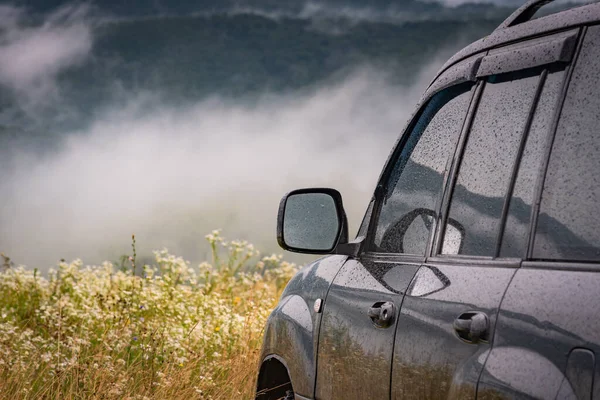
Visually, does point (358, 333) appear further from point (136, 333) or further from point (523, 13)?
point (136, 333)

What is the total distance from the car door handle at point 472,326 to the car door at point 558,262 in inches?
2.0

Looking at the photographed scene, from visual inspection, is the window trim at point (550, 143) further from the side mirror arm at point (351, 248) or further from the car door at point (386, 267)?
the side mirror arm at point (351, 248)

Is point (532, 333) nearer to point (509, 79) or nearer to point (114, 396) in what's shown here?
point (509, 79)

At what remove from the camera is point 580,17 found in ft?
6.87

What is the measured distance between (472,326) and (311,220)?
4.36 ft

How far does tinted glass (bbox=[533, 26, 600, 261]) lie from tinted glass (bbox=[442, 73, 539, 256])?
20 centimetres

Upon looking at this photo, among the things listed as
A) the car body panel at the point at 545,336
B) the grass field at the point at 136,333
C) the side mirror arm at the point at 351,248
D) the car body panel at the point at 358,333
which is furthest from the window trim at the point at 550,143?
the grass field at the point at 136,333

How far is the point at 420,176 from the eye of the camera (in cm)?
281

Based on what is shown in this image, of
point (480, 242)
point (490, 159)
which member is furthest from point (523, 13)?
point (480, 242)

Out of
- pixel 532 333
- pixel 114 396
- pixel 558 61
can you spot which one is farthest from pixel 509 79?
pixel 114 396

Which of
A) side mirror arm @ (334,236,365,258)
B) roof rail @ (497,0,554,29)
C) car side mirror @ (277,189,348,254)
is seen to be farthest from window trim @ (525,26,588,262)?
car side mirror @ (277,189,348,254)

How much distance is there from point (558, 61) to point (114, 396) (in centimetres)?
354

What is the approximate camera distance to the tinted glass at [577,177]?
1.85 m

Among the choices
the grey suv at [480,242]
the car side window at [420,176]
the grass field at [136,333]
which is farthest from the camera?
the grass field at [136,333]
